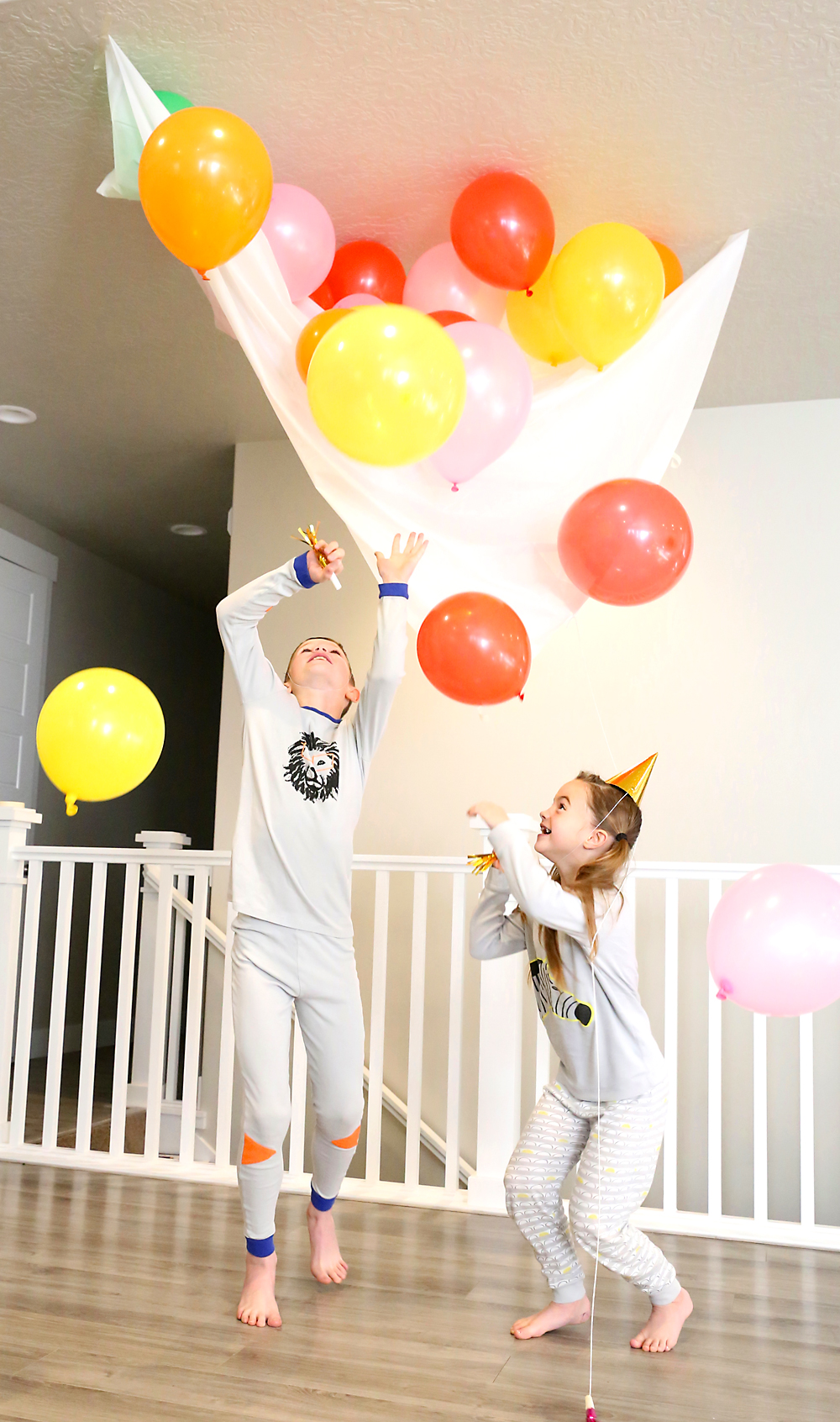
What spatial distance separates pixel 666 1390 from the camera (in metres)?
1.61

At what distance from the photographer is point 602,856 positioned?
71.3 inches

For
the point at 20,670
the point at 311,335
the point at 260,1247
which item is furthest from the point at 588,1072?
the point at 20,670

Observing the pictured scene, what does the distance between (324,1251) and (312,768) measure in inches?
35.4

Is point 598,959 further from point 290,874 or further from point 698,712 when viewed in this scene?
point 698,712

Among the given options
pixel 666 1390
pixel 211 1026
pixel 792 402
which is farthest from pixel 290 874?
pixel 792 402

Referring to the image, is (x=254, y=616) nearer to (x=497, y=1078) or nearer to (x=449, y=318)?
(x=449, y=318)

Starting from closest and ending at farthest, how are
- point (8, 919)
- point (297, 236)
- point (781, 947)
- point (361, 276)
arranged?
point (781, 947) → point (297, 236) → point (361, 276) → point (8, 919)

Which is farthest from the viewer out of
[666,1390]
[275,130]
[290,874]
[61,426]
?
[61,426]

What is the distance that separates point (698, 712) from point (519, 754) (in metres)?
0.60

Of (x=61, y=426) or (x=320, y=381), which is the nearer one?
(x=320, y=381)

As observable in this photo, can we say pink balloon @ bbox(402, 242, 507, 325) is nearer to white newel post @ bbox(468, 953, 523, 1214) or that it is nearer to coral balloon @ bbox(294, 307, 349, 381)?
coral balloon @ bbox(294, 307, 349, 381)

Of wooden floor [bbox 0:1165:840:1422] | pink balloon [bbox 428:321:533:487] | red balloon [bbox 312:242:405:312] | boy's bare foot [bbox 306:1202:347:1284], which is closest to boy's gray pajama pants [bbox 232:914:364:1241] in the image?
boy's bare foot [bbox 306:1202:347:1284]

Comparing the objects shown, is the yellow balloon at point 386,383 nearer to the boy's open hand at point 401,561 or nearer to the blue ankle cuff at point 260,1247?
the boy's open hand at point 401,561

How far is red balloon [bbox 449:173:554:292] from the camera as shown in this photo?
7.30ft
